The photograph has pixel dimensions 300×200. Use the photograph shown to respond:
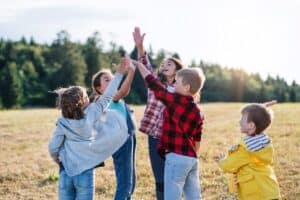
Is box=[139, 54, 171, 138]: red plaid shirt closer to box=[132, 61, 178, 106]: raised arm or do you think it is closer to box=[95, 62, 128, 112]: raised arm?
box=[95, 62, 128, 112]: raised arm

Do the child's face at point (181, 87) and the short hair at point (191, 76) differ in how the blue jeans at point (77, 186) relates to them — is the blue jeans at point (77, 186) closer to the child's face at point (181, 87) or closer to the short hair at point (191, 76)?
the child's face at point (181, 87)

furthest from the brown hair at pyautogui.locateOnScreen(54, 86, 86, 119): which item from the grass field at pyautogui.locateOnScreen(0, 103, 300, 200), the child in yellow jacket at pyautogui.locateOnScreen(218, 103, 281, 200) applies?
the grass field at pyautogui.locateOnScreen(0, 103, 300, 200)

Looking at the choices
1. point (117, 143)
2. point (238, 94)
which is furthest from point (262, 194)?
point (238, 94)

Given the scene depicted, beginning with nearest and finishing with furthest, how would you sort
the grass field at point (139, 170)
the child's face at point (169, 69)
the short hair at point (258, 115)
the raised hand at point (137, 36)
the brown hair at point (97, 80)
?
1. the short hair at point (258, 115)
2. the raised hand at point (137, 36)
3. the child's face at point (169, 69)
4. the brown hair at point (97, 80)
5. the grass field at point (139, 170)

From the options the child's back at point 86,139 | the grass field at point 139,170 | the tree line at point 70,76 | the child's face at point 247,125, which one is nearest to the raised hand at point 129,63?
the child's back at point 86,139

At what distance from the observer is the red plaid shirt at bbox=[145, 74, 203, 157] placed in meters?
5.48

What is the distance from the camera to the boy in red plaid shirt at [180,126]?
5.45 meters

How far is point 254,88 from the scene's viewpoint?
7644 cm

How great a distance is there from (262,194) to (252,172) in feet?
0.73

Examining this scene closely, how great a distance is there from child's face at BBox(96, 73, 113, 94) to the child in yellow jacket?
1.54 metres

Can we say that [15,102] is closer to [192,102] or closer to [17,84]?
[17,84]

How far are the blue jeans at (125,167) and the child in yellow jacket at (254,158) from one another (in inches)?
45.3

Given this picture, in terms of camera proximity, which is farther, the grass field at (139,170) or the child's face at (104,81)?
the grass field at (139,170)

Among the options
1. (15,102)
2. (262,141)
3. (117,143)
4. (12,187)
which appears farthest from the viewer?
(15,102)
